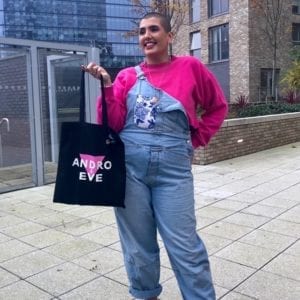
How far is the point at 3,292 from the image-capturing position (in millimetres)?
3369

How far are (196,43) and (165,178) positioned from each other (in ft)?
93.7

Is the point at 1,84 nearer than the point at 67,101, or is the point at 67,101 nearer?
the point at 1,84

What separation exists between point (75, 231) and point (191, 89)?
2712 mm

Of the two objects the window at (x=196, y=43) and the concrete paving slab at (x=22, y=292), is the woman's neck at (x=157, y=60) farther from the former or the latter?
the window at (x=196, y=43)

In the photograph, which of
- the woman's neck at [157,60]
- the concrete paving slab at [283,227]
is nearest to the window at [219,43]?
the concrete paving slab at [283,227]

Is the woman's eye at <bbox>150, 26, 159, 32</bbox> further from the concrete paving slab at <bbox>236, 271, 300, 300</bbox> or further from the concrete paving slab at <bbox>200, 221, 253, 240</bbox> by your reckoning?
the concrete paving slab at <bbox>200, 221, 253, 240</bbox>

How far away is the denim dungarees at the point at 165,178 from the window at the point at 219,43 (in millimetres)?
26142

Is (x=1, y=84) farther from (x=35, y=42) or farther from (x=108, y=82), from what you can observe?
(x=108, y=82)

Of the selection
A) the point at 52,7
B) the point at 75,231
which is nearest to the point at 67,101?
the point at 75,231

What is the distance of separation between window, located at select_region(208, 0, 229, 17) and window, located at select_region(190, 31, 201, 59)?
165 cm

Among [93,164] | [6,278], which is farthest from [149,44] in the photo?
[6,278]

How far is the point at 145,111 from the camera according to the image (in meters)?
2.57

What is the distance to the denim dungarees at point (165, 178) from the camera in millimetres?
2551

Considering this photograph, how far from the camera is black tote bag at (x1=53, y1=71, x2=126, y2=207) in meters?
2.56
